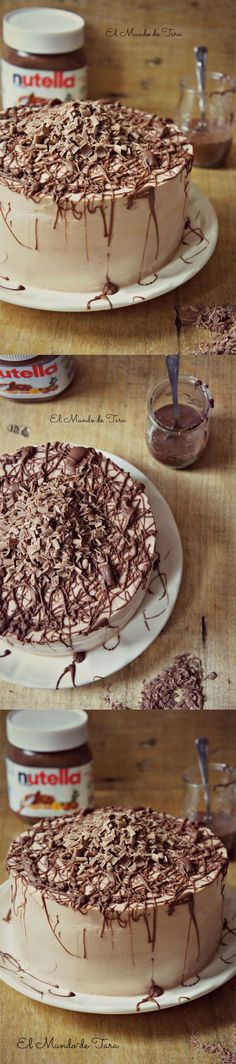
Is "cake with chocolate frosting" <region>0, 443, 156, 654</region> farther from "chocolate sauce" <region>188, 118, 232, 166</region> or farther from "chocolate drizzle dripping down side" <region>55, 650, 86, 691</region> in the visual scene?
"chocolate sauce" <region>188, 118, 232, 166</region>

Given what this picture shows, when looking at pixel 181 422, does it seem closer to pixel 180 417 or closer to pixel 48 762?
pixel 180 417

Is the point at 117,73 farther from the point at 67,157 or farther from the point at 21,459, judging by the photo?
the point at 21,459

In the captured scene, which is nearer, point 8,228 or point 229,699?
point 8,228

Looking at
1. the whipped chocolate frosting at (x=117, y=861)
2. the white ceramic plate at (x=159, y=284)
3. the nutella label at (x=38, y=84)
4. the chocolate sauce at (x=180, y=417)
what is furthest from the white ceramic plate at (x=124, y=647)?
the nutella label at (x=38, y=84)

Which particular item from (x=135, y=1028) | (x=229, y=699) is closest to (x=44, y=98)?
(x=229, y=699)

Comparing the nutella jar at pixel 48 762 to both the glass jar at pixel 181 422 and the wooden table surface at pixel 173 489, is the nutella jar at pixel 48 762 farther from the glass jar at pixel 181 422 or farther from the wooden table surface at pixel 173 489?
the glass jar at pixel 181 422

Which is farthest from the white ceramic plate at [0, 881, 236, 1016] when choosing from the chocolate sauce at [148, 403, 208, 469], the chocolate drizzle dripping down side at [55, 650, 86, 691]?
the chocolate sauce at [148, 403, 208, 469]

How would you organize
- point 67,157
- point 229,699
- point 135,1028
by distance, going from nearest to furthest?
point 67,157
point 135,1028
point 229,699
